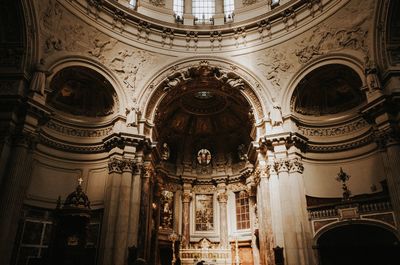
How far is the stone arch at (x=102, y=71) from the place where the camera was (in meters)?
16.0

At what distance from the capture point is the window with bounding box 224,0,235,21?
21.8 metres

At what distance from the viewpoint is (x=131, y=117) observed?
17422mm

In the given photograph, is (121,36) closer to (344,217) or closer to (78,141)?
(78,141)

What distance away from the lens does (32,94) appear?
1395 cm

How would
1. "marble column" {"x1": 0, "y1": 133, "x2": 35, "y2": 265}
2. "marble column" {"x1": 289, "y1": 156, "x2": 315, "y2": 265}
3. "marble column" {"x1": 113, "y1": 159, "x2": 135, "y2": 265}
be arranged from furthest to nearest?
"marble column" {"x1": 113, "y1": 159, "x2": 135, "y2": 265}, "marble column" {"x1": 289, "y1": 156, "x2": 315, "y2": 265}, "marble column" {"x1": 0, "y1": 133, "x2": 35, "y2": 265}

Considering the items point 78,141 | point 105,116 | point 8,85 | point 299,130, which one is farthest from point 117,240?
point 299,130

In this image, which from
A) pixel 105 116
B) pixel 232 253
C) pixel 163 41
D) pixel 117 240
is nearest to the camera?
pixel 117 240

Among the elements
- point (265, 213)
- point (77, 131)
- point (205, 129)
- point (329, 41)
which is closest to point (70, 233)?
point (77, 131)

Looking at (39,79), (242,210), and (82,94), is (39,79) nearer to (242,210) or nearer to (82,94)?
(82,94)

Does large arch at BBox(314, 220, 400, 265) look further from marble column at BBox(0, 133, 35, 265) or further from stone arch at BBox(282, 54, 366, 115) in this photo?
marble column at BBox(0, 133, 35, 265)

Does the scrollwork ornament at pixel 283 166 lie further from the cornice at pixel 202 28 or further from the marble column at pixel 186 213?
the marble column at pixel 186 213

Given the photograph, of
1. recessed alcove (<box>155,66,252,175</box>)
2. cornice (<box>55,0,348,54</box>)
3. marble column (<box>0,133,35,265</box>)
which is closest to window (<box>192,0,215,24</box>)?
cornice (<box>55,0,348,54</box>)

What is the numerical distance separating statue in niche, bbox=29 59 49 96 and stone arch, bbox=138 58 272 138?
17.4 ft

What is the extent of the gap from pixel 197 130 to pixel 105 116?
28.9 feet
